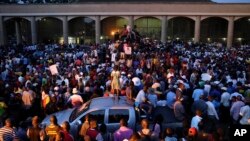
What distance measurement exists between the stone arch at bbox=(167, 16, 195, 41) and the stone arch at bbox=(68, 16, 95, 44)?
9479 mm

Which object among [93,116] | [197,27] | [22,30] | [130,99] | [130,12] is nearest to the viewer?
[93,116]

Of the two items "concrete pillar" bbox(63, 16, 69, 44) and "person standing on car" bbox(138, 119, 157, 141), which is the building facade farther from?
"person standing on car" bbox(138, 119, 157, 141)

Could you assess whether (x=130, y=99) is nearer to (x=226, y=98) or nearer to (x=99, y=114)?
(x=99, y=114)

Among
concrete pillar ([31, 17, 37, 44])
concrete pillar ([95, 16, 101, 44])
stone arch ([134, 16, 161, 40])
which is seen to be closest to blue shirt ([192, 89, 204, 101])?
concrete pillar ([95, 16, 101, 44])

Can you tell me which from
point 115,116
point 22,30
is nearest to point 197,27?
point 22,30

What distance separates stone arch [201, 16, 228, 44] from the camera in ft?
131

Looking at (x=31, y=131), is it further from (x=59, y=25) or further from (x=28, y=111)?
(x=59, y=25)

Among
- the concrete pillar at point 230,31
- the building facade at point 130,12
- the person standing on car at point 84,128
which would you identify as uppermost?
the building facade at point 130,12

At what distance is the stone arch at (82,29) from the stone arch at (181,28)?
31.1 feet

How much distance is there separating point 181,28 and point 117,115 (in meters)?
32.6

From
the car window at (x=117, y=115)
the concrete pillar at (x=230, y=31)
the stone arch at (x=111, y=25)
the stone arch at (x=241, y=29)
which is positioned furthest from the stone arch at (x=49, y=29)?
the car window at (x=117, y=115)

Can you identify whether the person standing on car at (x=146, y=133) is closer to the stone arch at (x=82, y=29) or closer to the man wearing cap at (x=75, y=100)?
the man wearing cap at (x=75, y=100)

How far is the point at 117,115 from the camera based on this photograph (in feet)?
30.4

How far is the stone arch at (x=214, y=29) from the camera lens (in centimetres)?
4006
